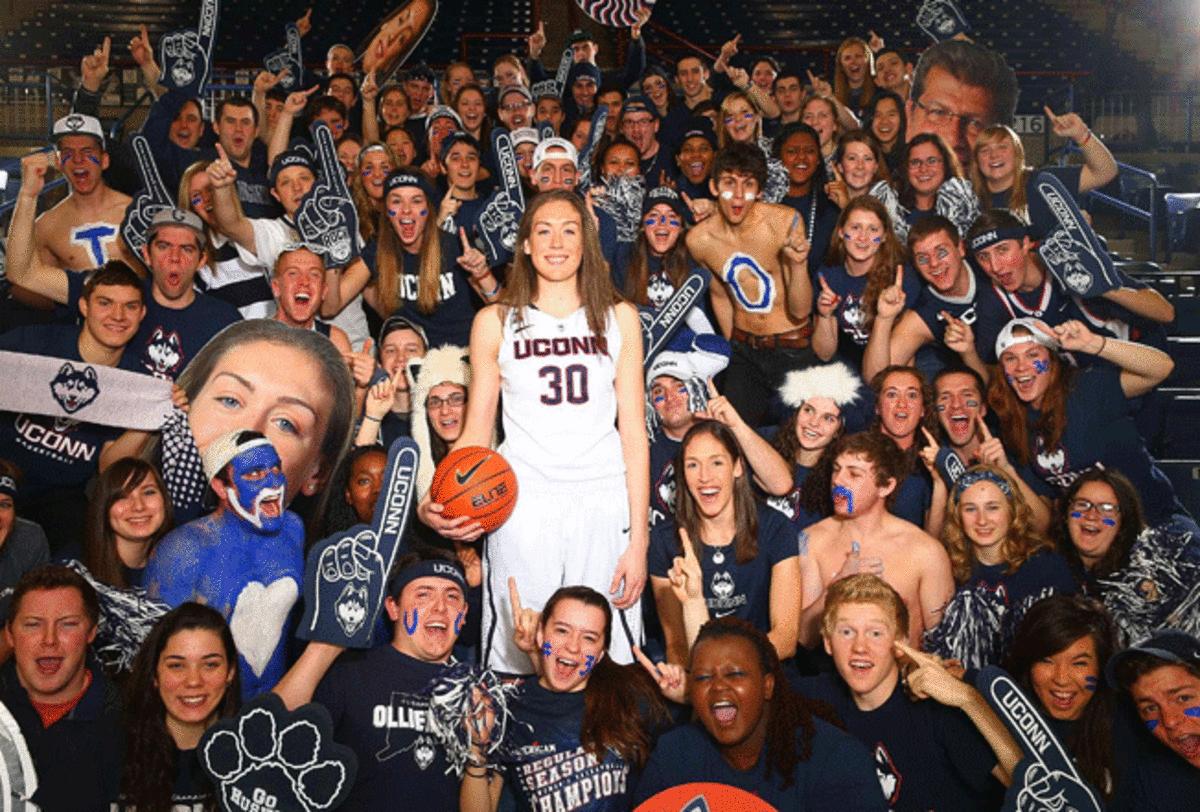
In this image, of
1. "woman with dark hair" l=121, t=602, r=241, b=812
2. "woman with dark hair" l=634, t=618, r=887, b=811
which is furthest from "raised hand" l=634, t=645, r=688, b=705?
"woman with dark hair" l=121, t=602, r=241, b=812

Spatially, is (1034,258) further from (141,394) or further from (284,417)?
(141,394)

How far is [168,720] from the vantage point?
407cm

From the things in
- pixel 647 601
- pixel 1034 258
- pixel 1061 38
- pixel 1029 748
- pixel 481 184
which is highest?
pixel 1061 38

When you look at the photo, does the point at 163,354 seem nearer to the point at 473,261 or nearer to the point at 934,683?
the point at 473,261

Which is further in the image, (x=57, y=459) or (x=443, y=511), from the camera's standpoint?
(x=57, y=459)

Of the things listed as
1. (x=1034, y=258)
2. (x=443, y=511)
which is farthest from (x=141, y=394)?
(x=1034, y=258)

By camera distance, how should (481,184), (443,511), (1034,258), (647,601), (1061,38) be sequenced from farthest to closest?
(1061,38)
(481,184)
(1034,258)
(647,601)
(443,511)

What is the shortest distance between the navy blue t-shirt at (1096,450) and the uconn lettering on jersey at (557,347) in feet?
6.08

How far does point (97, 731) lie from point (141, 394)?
1472 mm

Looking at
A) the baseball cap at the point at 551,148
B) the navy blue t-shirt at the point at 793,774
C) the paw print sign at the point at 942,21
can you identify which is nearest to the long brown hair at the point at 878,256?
the baseball cap at the point at 551,148

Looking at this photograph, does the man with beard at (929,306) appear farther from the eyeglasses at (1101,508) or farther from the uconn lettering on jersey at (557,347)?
the uconn lettering on jersey at (557,347)

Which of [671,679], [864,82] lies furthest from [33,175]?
[864,82]

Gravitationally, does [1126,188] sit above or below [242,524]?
above

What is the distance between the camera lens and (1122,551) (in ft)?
16.3
